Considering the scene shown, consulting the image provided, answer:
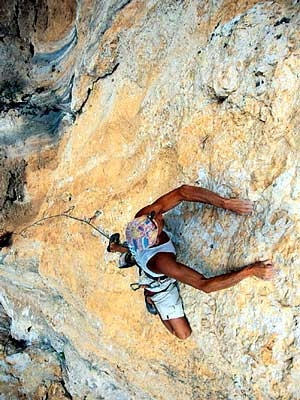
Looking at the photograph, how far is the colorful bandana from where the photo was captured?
10.6 feet

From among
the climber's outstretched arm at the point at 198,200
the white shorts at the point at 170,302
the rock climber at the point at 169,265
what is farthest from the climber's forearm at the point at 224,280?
the white shorts at the point at 170,302

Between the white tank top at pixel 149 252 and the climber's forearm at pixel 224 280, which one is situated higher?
the white tank top at pixel 149 252

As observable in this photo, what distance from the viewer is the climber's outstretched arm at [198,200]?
3.11 m

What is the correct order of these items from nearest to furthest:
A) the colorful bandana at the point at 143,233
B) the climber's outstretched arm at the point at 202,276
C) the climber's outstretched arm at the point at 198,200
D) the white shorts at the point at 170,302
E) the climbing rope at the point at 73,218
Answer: the climber's outstretched arm at the point at 202,276 → the climber's outstretched arm at the point at 198,200 → the colorful bandana at the point at 143,233 → the white shorts at the point at 170,302 → the climbing rope at the point at 73,218

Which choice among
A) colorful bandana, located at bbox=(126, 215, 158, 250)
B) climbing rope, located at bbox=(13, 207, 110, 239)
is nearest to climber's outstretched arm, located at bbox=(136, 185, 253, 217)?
colorful bandana, located at bbox=(126, 215, 158, 250)

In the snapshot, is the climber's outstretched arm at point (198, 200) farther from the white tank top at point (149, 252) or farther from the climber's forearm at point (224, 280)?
the climber's forearm at point (224, 280)

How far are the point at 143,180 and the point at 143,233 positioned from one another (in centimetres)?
96

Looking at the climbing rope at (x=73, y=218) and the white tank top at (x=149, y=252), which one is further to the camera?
the climbing rope at (x=73, y=218)

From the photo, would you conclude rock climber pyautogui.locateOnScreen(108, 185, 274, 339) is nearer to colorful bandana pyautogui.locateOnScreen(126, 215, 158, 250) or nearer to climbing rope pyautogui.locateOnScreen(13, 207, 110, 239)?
colorful bandana pyautogui.locateOnScreen(126, 215, 158, 250)

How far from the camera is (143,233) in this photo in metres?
3.22

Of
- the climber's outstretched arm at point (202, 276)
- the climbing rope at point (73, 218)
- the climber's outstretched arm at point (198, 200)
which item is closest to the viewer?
the climber's outstretched arm at point (202, 276)

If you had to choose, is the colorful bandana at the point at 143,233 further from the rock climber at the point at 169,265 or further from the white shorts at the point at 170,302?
the white shorts at the point at 170,302

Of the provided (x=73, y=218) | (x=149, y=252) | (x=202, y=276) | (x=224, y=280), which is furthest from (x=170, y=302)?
(x=73, y=218)

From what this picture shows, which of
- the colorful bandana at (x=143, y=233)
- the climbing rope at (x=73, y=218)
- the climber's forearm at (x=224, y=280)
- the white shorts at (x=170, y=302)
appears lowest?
the white shorts at (x=170, y=302)
